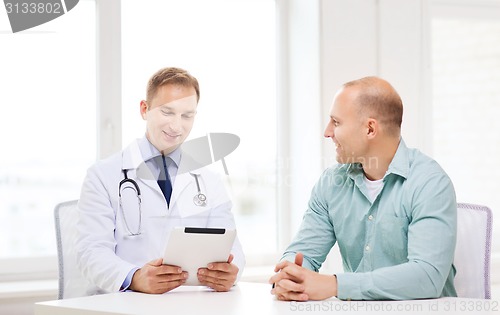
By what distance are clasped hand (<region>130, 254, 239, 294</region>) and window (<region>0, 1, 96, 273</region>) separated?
1.52 m

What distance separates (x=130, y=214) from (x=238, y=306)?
72 centimetres

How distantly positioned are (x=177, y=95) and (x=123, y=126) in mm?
1322

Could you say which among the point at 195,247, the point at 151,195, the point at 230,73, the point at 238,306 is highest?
the point at 230,73

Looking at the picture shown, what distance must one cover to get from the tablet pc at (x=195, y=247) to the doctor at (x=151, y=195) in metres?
0.17

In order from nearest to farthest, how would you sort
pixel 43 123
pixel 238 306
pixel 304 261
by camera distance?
pixel 238 306
pixel 304 261
pixel 43 123

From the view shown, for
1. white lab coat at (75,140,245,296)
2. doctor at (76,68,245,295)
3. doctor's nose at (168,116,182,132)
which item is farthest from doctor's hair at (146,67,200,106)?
white lab coat at (75,140,245,296)

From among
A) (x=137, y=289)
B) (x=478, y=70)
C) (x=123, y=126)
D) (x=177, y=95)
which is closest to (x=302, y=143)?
(x=123, y=126)

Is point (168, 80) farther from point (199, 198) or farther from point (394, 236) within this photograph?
point (394, 236)

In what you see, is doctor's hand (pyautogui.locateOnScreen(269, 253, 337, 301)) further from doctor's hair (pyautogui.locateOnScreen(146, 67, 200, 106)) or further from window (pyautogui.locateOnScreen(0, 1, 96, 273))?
window (pyautogui.locateOnScreen(0, 1, 96, 273))

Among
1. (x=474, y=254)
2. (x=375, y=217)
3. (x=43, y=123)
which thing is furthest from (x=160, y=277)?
(x=43, y=123)

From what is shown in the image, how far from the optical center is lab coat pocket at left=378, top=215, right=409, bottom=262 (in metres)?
2.34

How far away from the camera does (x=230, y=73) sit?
13.8ft

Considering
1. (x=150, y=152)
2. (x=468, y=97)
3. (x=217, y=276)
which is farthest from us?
(x=468, y=97)

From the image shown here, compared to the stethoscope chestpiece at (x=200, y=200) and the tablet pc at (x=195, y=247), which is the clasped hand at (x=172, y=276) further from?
the stethoscope chestpiece at (x=200, y=200)
